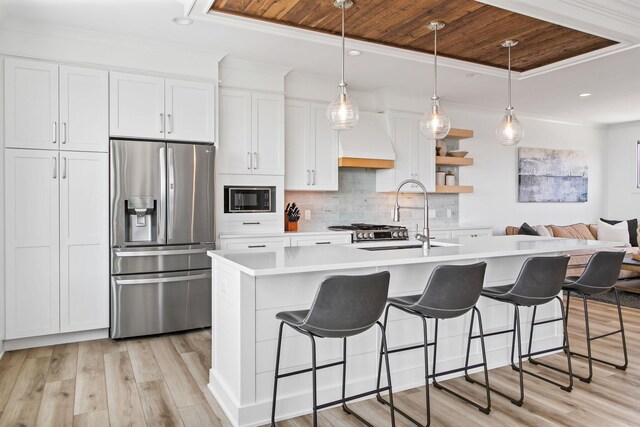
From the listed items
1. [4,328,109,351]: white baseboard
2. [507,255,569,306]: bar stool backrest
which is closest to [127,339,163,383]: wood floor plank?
[4,328,109,351]: white baseboard

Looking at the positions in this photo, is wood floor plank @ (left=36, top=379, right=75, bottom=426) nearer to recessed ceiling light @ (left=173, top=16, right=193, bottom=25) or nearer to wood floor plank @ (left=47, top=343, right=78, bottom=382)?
wood floor plank @ (left=47, top=343, right=78, bottom=382)

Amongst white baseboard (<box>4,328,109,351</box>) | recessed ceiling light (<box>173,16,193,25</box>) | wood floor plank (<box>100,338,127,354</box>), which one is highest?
recessed ceiling light (<box>173,16,193,25</box>)

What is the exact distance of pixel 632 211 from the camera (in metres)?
7.89

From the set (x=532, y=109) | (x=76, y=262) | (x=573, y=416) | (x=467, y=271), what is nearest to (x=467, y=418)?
(x=573, y=416)

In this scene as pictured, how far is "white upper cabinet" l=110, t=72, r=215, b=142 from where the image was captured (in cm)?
397

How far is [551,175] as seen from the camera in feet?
24.9

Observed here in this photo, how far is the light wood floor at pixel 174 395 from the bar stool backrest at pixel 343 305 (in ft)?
2.28

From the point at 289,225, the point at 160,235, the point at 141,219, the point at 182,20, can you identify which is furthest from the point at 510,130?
the point at 141,219

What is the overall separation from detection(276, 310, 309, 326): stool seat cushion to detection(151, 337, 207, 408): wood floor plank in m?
0.85

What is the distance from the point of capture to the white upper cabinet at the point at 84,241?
3799mm

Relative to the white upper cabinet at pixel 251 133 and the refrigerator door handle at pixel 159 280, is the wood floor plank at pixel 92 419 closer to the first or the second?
the refrigerator door handle at pixel 159 280

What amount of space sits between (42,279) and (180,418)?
6.49 ft

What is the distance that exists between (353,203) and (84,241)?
10.1 ft

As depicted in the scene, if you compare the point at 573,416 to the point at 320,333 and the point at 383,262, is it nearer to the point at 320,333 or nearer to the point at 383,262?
the point at 383,262
